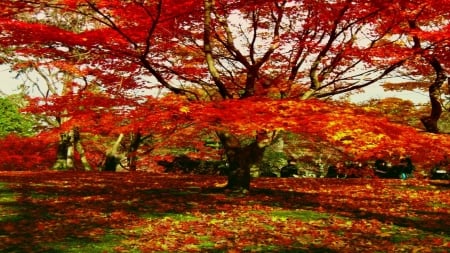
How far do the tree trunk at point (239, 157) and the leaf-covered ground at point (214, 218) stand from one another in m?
0.57

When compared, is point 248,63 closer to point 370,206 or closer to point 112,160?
point 370,206

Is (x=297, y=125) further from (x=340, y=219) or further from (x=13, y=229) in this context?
(x=13, y=229)

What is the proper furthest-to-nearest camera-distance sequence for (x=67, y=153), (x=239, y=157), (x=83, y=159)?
(x=83, y=159), (x=67, y=153), (x=239, y=157)

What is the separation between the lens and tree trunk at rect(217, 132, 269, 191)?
1500cm

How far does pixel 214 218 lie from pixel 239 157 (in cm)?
379

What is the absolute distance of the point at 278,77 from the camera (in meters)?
16.9

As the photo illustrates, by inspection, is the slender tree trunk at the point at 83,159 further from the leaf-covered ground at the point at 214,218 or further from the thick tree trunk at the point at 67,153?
the leaf-covered ground at the point at 214,218

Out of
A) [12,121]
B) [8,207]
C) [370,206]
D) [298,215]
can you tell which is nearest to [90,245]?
[8,207]

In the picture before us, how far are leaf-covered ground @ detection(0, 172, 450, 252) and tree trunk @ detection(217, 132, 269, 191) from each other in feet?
1.87

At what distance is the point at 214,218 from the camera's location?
37.8 feet

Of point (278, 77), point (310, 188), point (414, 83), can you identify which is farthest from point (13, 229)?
point (414, 83)

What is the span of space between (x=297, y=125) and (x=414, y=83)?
A: 11498 millimetres

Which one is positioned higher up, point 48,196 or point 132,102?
point 132,102

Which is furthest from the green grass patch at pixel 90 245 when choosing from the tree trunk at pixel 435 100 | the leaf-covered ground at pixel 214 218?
the tree trunk at pixel 435 100
